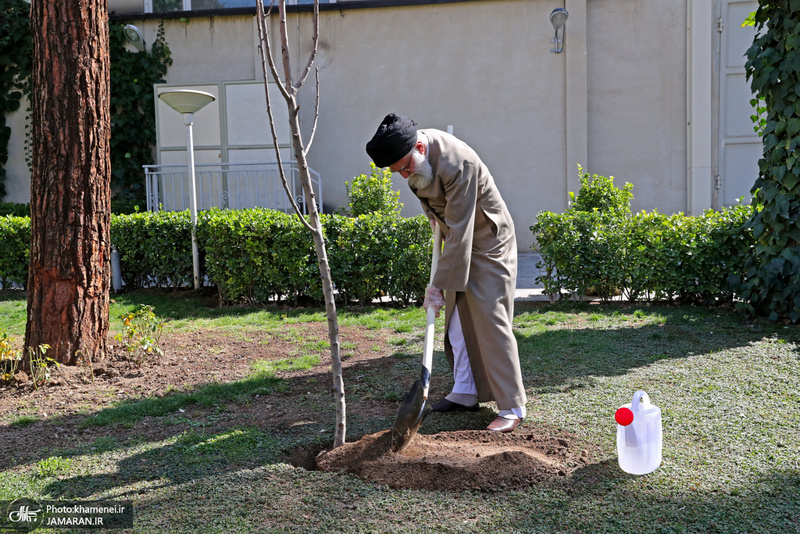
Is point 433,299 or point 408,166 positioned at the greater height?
point 408,166

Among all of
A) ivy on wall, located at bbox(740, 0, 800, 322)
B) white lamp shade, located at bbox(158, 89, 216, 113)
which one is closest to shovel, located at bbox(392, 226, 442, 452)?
ivy on wall, located at bbox(740, 0, 800, 322)

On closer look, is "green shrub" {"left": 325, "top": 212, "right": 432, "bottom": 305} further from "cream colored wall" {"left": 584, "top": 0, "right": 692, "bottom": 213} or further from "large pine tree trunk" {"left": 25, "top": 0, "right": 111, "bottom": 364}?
"cream colored wall" {"left": 584, "top": 0, "right": 692, "bottom": 213}

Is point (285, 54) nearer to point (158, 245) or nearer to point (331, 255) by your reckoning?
point (331, 255)

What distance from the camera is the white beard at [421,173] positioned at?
339cm

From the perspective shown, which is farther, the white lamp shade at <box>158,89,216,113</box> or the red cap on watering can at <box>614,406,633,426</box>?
the white lamp shade at <box>158,89,216,113</box>

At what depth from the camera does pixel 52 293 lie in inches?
179

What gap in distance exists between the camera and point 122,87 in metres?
11.9

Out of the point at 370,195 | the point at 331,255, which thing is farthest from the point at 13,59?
the point at 331,255

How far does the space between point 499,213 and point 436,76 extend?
8.88 metres

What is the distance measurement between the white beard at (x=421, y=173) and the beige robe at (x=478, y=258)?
3 cm

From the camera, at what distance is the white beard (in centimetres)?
339

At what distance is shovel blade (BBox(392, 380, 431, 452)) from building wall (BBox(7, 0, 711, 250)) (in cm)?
894

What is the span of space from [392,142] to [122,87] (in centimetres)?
1035

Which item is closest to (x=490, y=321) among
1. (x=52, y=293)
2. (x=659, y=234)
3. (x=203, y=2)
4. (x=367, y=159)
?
(x=52, y=293)
